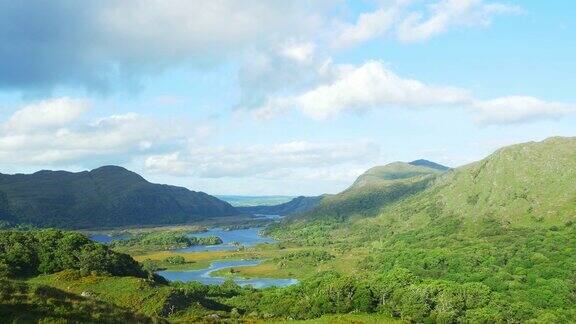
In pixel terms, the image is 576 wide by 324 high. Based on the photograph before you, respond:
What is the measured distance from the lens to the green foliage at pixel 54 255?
122938 mm

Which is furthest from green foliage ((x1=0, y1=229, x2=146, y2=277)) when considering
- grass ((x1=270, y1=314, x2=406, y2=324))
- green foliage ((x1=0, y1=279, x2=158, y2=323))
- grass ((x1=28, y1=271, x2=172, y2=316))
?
green foliage ((x1=0, y1=279, x2=158, y2=323))

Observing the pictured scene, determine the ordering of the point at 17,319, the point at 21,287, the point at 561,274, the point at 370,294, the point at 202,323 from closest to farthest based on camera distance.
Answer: the point at 17,319
the point at 21,287
the point at 202,323
the point at 370,294
the point at 561,274

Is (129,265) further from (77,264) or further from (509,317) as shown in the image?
(509,317)

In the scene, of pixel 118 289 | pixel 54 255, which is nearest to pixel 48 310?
pixel 118 289

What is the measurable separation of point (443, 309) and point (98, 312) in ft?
372

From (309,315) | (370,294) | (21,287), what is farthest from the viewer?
(370,294)

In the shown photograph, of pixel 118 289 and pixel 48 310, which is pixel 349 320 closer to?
pixel 118 289

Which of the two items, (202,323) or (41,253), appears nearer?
(202,323)

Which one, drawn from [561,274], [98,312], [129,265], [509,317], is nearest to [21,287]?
[98,312]

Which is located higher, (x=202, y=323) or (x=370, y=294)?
(x=202, y=323)

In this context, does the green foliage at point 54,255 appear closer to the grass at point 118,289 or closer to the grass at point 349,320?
the grass at point 118,289

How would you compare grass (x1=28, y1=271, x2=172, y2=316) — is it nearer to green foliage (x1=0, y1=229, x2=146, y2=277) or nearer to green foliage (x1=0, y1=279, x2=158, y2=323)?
green foliage (x1=0, y1=229, x2=146, y2=277)

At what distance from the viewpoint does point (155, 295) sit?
10638 centimetres

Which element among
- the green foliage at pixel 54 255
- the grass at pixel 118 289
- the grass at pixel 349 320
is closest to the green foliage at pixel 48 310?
the grass at pixel 349 320
